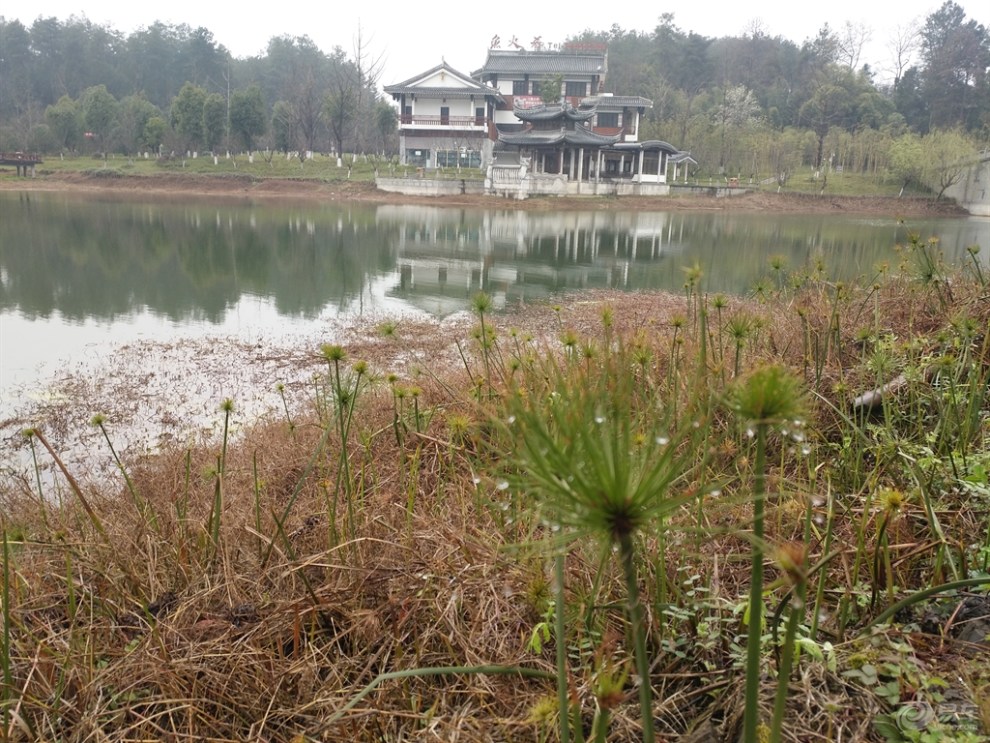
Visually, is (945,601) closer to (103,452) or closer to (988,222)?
(103,452)

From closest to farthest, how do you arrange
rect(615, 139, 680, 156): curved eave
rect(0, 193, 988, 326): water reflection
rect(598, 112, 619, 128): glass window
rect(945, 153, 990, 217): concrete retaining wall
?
rect(0, 193, 988, 326): water reflection < rect(945, 153, 990, 217): concrete retaining wall < rect(615, 139, 680, 156): curved eave < rect(598, 112, 619, 128): glass window

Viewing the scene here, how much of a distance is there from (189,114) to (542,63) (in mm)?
16983

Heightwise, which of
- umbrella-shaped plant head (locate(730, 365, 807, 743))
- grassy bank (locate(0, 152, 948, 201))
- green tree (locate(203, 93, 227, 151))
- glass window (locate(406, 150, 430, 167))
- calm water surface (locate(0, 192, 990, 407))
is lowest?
calm water surface (locate(0, 192, 990, 407))

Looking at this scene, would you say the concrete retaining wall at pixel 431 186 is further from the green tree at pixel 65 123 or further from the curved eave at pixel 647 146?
the green tree at pixel 65 123

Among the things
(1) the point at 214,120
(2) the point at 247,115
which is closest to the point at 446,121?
(2) the point at 247,115

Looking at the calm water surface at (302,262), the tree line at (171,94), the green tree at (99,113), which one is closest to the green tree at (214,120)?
the tree line at (171,94)

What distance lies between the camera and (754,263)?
12.8 meters

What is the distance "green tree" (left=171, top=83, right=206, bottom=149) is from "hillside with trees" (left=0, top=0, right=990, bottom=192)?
72mm

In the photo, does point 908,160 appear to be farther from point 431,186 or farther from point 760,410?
point 760,410

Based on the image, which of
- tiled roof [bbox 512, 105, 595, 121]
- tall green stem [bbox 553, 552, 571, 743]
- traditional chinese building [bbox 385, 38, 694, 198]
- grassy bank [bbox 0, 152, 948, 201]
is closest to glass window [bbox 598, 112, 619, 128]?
traditional chinese building [bbox 385, 38, 694, 198]

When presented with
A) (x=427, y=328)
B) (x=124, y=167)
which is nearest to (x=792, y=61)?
(x=124, y=167)

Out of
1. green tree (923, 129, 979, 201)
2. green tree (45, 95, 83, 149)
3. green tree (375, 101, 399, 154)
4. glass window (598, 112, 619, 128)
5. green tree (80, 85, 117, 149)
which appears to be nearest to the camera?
green tree (923, 129, 979, 201)

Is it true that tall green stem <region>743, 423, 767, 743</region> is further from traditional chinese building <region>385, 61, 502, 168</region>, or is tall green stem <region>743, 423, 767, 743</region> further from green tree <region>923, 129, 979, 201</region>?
green tree <region>923, 129, 979, 201</region>

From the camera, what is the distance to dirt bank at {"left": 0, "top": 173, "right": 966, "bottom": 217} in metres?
27.9
